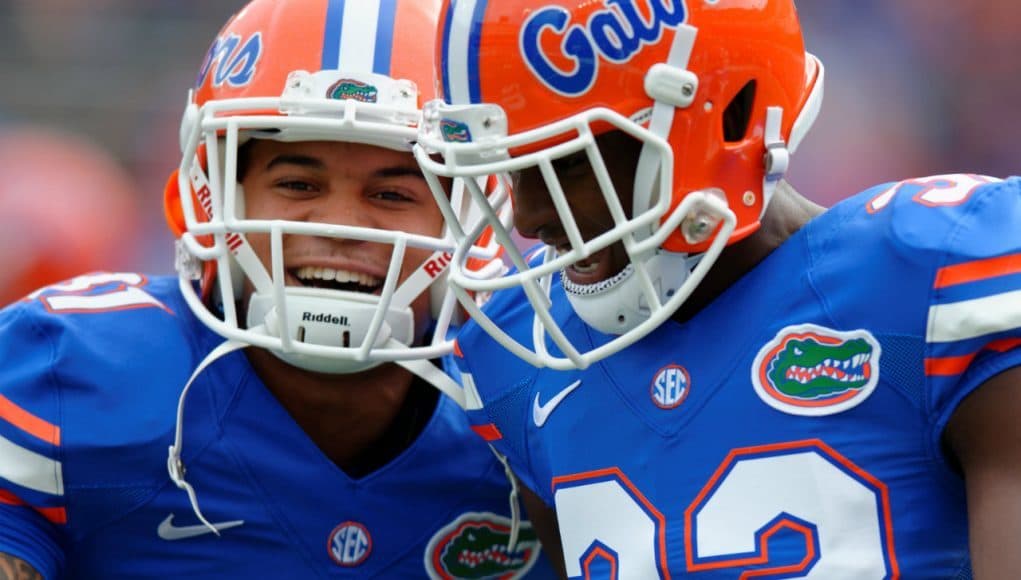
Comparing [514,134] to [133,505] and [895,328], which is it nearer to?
[895,328]

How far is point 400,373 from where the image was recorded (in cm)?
227

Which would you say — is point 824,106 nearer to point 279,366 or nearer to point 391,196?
point 391,196

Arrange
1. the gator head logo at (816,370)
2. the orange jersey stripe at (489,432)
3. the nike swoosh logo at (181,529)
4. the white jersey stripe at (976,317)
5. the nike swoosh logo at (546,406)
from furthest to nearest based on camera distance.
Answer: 1. the nike swoosh logo at (181,529)
2. the orange jersey stripe at (489,432)
3. the nike swoosh logo at (546,406)
4. the gator head logo at (816,370)
5. the white jersey stripe at (976,317)

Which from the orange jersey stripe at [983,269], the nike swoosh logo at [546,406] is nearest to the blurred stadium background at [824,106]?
the nike swoosh logo at [546,406]

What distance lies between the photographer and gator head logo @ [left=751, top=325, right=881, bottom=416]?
149 centimetres

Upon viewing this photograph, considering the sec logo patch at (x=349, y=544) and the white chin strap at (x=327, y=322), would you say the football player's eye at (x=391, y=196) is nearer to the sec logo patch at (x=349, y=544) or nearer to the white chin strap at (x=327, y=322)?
the white chin strap at (x=327, y=322)

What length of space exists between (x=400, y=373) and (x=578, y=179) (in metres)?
0.75

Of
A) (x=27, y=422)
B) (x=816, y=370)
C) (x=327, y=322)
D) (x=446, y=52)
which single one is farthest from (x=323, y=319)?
(x=816, y=370)

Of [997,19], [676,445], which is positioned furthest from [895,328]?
[997,19]

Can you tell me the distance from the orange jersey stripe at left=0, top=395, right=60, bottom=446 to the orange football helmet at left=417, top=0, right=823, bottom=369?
0.74 m

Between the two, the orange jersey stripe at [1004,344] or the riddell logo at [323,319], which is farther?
the riddell logo at [323,319]

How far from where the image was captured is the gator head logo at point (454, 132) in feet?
5.37

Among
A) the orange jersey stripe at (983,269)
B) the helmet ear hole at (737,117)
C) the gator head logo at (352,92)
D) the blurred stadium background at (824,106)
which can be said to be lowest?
the orange jersey stripe at (983,269)

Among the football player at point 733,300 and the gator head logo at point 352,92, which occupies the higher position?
the gator head logo at point 352,92
